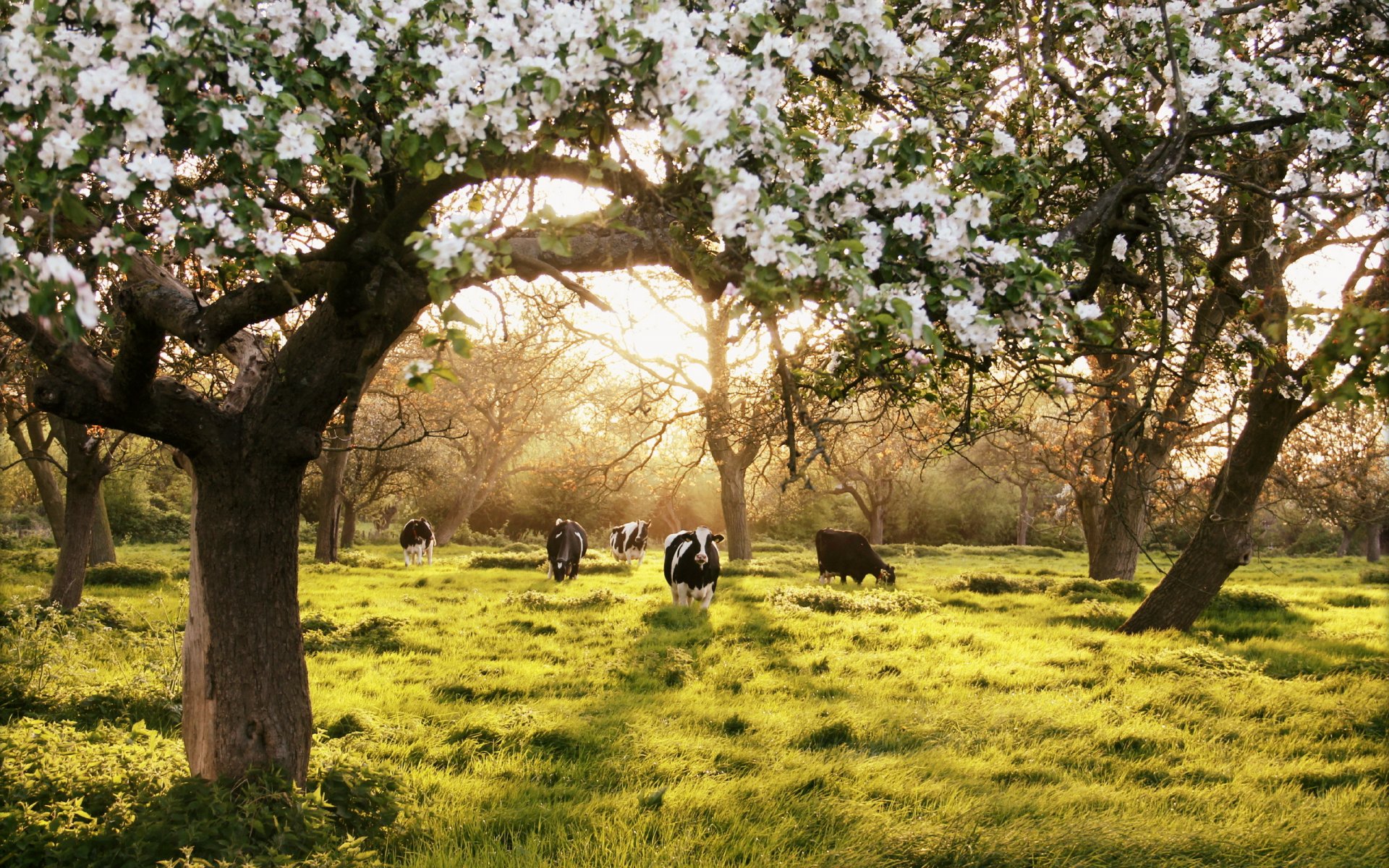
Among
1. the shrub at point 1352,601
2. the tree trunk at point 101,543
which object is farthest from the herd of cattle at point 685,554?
the shrub at point 1352,601

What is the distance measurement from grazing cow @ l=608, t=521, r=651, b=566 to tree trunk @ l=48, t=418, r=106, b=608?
49.2ft

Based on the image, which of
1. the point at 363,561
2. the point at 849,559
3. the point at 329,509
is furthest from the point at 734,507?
the point at 329,509

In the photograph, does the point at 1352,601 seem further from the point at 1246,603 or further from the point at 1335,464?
the point at 1335,464

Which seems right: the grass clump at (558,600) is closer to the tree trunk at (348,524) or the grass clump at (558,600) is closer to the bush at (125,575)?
the bush at (125,575)

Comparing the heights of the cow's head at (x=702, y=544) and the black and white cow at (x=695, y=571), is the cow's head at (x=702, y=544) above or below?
above

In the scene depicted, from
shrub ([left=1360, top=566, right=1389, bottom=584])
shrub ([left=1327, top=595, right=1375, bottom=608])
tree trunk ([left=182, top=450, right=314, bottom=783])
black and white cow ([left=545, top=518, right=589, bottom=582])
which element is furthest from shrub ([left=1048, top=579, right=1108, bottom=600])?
tree trunk ([left=182, top=450, right=314, bottom=783])

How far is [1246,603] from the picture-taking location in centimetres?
1466

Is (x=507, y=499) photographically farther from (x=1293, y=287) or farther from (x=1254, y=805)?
(x=1254, y=805)

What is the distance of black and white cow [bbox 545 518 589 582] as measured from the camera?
67.7 feet

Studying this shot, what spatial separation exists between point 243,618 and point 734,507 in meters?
18.1

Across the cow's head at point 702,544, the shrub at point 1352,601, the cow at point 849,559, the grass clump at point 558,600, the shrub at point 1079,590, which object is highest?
the cow's head at point 702,544

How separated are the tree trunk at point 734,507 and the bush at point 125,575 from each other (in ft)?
40.2

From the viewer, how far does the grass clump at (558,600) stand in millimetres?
15273

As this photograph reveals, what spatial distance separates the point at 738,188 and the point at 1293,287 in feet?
37.2
